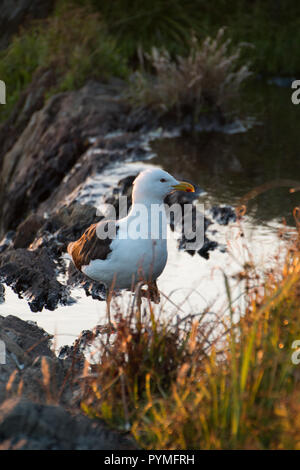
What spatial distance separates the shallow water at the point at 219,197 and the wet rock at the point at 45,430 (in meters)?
0.54

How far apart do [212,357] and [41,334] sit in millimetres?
1417

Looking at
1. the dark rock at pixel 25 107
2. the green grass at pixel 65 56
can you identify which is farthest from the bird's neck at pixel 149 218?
the dark rock at pixel 25 107

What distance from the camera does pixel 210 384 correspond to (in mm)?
2822

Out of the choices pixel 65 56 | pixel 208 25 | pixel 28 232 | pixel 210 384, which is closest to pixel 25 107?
pixel 65 56

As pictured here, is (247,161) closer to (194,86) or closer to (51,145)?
(194,86)

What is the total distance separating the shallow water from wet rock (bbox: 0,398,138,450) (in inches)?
21.2

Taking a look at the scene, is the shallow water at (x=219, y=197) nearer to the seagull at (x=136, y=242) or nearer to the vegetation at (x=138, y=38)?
the seagull at (x=136, y=242)

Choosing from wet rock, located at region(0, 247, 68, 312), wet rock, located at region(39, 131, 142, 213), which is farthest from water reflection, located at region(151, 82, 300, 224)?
wet rock, located at region(0, 247, 68, 312)

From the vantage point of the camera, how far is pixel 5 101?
11.7 metres

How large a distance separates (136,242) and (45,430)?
50.9 inches

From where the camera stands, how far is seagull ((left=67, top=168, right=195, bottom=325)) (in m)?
3.71

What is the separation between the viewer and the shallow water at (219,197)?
433 centimetres

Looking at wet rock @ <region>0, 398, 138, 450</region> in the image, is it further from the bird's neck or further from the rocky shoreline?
the bird's neck
